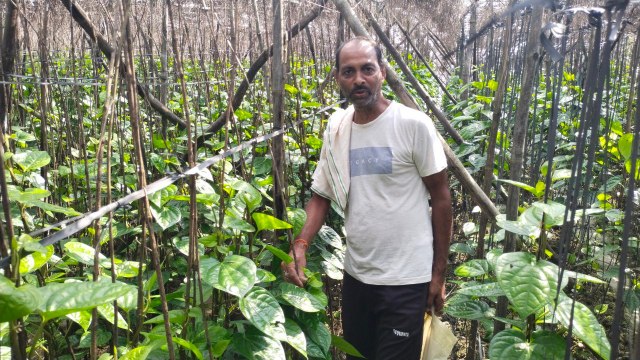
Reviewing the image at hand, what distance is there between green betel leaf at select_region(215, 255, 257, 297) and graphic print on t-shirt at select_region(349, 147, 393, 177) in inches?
21.9

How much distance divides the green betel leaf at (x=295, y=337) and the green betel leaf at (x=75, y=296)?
56 centimetres

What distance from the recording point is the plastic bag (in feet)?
4.76

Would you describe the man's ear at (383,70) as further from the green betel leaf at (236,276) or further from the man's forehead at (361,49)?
the green betel leaf at (236,276)

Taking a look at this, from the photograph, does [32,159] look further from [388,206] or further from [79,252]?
[388,206]

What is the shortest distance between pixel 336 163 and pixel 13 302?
107 centimetres

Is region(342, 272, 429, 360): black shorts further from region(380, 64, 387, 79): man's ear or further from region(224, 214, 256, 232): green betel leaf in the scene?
region(380, 64, 387, 79): man's ear

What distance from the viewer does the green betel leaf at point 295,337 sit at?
113 centimetres

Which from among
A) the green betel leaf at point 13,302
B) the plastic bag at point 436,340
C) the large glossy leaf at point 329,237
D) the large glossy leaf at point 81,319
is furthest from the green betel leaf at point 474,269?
the green betel leaf at point 13,302

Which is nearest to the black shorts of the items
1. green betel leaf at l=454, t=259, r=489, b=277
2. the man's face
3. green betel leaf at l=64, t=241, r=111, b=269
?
green betel leaf at l=454, t=259, r=489, b=277

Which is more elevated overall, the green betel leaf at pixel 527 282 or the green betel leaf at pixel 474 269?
the green betel leaf at pixel 527 282

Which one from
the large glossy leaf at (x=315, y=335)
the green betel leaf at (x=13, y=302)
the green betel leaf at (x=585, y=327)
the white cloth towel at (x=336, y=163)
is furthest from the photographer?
the white cloth towel at (x=336, y=163)

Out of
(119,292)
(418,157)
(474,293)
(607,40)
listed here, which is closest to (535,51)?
(418,157)

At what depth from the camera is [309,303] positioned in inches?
48.9

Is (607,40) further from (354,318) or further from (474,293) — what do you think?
(354,318)
